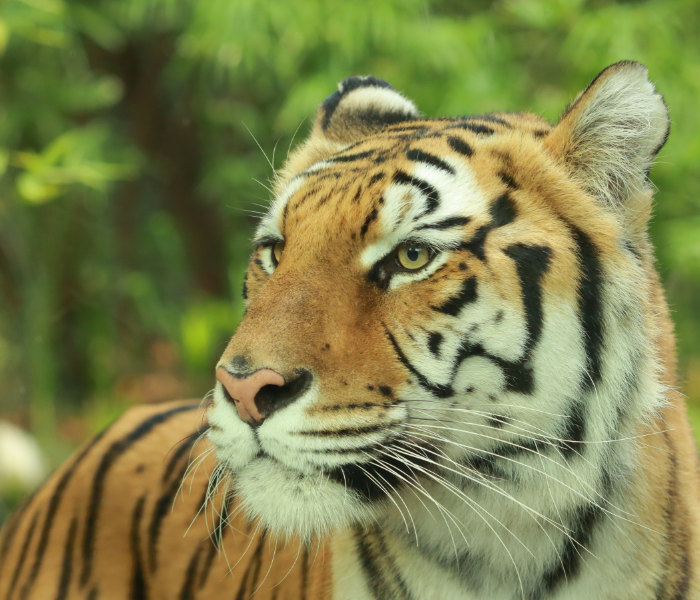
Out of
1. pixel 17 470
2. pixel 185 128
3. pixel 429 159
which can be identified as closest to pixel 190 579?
pixel 429 159

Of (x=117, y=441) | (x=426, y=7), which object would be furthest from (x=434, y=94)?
(x=117, y=441)

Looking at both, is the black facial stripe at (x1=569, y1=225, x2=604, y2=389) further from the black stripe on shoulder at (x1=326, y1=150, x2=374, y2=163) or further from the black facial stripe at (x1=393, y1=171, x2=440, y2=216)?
the black stripe on shoulder at (x1=326, y1=150, x2=374, y2=163)

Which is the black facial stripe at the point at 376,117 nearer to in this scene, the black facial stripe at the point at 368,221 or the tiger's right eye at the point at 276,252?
the tiger's right eye at the point at 276,252

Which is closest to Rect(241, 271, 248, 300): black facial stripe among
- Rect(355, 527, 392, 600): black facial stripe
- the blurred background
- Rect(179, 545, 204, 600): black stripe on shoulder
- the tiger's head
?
the tiger's head

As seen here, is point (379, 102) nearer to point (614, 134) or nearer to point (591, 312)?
point (614, 134)

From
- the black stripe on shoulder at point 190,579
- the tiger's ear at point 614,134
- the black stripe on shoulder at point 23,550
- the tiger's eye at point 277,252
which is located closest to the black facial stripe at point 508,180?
the tiger's ear at point 614,134

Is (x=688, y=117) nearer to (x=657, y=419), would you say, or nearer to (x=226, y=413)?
(x=657, y=419)

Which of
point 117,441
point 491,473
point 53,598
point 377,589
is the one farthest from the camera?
point 117,441

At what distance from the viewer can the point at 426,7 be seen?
541 centimetres

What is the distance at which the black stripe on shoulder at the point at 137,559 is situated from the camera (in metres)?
2.42

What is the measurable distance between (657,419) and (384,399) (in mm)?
590

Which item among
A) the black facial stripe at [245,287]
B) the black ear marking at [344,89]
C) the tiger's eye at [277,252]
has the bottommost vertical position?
the black facial stripe at [245,287]

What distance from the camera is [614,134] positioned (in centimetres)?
181

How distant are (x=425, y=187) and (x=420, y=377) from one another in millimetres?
368
